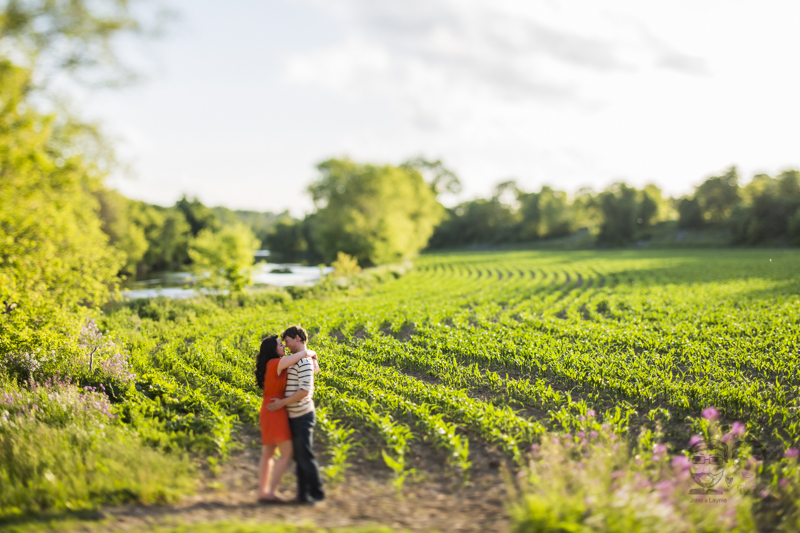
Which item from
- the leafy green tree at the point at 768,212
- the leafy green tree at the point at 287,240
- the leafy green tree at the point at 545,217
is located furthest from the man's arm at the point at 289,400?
the leafy green tree at the point at 545,217

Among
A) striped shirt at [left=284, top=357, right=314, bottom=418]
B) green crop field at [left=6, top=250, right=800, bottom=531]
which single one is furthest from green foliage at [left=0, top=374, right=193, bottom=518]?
striped shirt at [left=284, top=357, right=314, bottom=418]

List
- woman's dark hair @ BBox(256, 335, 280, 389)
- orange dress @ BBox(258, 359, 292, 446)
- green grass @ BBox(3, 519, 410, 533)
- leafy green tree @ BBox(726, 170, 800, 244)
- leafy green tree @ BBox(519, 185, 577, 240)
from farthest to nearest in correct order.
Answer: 1. leafy green tree @ BBox(519, 185, 577, 240)
2. leafy green tree @ BBox(726, 170, 800, 244)
3. woman's dark hair @ BBox(256, 335, 280, 389)
4. orange dress @ BBox(258, 359, 292, 446)
5. green grass @ BBox(3, 519, 410, 533)

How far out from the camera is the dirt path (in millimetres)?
4293

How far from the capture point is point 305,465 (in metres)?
4.86

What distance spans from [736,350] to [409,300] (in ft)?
42.7

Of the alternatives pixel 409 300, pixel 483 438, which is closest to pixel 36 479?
pixel 483 438

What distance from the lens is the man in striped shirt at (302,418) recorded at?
4867mm

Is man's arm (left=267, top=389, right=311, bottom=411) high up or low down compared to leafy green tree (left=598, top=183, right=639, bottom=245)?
down

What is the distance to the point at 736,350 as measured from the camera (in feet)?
33.3

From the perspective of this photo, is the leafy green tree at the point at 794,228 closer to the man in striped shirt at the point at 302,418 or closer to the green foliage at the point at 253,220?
the man in striped shirt at the point at 302,418

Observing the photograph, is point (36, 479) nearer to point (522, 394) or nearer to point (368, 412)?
point (368, 412)

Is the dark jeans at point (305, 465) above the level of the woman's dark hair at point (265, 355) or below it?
below

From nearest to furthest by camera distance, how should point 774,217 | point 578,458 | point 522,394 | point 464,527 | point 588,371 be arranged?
point 464,527 → point 578,458 → point 522,394 → point 588,371 → point 774,217

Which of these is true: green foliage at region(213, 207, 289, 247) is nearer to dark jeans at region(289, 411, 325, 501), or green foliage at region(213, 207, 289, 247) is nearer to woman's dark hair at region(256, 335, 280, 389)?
woman's dark hair at region(256, 335, 280, 389)
